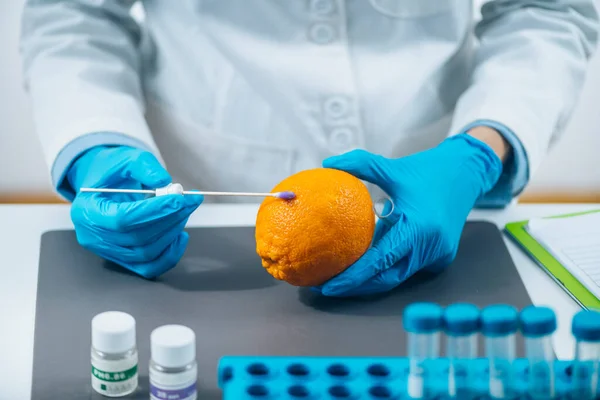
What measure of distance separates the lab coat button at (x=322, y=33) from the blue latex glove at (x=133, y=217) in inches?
14.3

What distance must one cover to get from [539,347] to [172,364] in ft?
0.95

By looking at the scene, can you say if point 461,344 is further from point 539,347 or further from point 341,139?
point 341,139

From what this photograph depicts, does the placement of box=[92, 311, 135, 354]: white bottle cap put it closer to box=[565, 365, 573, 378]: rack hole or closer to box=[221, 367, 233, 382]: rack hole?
box=[221, 367, 233, 382]: rack hole

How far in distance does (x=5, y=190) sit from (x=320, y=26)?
1.30 meters

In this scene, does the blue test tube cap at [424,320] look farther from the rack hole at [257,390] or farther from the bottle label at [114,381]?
the bottle label at [114,381]

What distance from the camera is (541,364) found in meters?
0.60

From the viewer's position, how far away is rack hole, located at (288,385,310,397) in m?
0.66

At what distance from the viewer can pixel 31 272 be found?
3.21 ft

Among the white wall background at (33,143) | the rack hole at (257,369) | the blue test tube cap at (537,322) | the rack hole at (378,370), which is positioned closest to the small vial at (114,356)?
the rack hole at (257,369)

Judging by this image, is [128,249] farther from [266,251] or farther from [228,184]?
[228,184]

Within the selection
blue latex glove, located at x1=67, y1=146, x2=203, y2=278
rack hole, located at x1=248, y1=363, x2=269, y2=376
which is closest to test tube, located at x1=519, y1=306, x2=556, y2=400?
rack hole, located at x1=248, y1=363, x2=269, y2=376

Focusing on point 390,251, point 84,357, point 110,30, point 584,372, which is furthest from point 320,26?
point 584,372

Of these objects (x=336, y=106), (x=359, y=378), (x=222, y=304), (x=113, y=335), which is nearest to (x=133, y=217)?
(x=222, y=304)

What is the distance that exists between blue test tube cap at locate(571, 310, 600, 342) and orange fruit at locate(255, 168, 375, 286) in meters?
0.30
